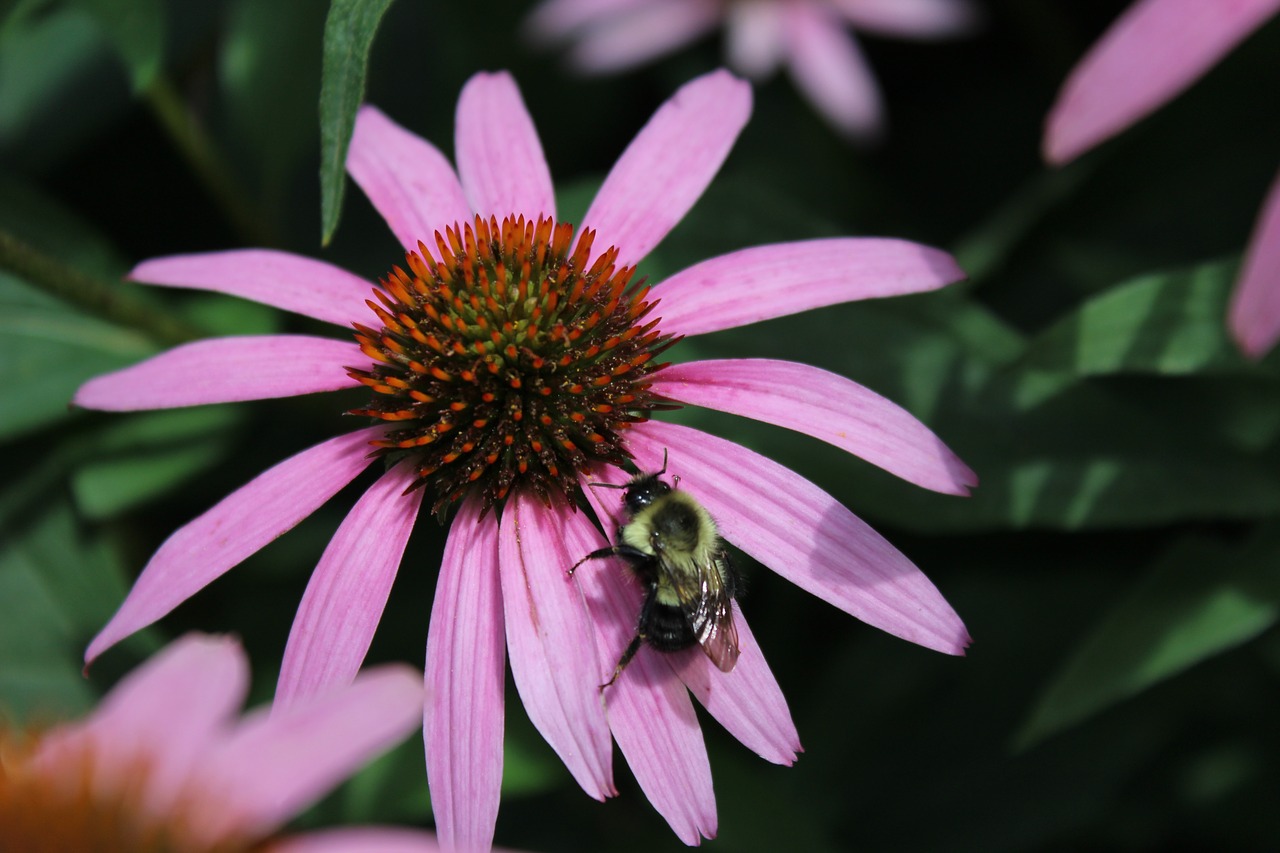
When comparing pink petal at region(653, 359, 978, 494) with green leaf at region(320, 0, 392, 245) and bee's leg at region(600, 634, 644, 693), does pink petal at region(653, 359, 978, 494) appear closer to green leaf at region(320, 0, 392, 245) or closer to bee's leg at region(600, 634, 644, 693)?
bee's leg at region(600, 634, 644, 693)

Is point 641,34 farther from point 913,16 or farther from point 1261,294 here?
point 1261,294

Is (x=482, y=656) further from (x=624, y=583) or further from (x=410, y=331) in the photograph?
(x=410, y=331)

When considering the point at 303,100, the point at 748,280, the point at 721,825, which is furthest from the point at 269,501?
the point at 303,100

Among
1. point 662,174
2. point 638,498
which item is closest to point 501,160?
point 662,174

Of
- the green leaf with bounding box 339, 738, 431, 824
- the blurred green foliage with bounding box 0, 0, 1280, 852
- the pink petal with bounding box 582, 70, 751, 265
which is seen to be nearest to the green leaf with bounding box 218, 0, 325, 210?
the blurred green foliage with bounding box 0, 0, 1280, 852

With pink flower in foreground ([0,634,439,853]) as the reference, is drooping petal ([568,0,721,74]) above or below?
above

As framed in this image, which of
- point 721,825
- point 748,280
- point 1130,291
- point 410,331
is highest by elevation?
point 410,331

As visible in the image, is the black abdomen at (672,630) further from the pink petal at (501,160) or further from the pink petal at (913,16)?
the pink petal at (913,16)
